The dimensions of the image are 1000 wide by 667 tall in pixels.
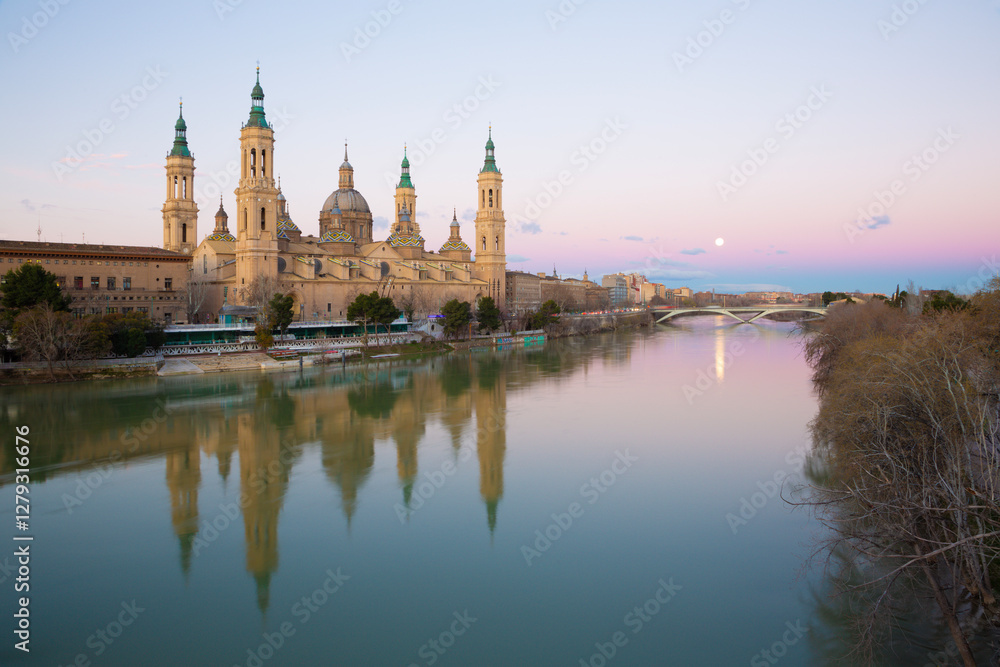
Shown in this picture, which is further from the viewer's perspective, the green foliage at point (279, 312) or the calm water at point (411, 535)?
the green foliage at point (279, 312)

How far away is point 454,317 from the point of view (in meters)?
27.6

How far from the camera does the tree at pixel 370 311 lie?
24906 millimetres

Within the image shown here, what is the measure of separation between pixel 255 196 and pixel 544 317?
557 inches

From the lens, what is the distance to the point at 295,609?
573 centimetres

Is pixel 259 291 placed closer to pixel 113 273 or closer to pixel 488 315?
pixel 113 273

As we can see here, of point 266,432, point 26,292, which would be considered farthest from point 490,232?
point 266,432

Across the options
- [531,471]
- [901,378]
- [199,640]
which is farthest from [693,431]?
[199,640]

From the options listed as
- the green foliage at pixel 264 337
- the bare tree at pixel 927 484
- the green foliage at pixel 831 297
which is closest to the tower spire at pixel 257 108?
the green foliage at pixel 264 337

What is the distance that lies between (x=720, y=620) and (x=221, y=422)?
9898 millimetres

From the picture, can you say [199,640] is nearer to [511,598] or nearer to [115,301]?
[511,598]

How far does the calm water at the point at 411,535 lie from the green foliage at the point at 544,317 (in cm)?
1862

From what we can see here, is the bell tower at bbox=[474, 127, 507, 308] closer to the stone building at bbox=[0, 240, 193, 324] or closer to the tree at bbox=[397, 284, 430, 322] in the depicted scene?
the tree at bbox=[397, 284, 430, 322]

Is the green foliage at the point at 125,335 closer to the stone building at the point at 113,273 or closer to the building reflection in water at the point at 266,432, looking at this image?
the building reflection in water at the point at 266,432

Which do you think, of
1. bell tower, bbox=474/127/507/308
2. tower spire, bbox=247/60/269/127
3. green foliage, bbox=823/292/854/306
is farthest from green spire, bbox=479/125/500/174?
green foliage, bbox=823/292/854/306
